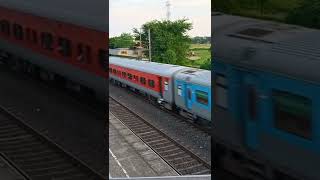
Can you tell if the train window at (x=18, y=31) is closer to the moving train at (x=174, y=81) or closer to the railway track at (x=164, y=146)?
the moving train at (x=174, y=81)

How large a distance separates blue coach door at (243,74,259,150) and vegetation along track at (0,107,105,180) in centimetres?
88

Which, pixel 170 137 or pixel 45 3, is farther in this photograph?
pixel 170 137

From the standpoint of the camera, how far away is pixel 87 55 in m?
2.30

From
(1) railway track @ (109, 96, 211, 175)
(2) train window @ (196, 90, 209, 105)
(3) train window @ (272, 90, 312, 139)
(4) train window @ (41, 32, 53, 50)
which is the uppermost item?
(4) train window @ (41, 32, 53, 50)

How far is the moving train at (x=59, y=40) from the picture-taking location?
2234mm

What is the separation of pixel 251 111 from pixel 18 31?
1475mm

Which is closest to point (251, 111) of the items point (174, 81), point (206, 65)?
point (206, 65)

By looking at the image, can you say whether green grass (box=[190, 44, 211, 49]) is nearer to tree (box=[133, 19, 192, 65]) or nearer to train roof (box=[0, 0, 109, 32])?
tree (box=[133, 19, 192, 65])

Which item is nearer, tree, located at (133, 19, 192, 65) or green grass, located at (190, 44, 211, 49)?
green grass, located at (190, 44, 211, 49)

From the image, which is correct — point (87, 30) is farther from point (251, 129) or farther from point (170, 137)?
point (170, 137)

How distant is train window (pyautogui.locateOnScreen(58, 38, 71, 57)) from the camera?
2.38 meters

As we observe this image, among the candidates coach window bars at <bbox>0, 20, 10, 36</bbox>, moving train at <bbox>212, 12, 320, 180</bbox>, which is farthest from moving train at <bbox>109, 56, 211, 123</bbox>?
coach window bars at <bbox>0, 20, 10, 36</bbox>

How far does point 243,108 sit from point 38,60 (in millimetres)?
1316

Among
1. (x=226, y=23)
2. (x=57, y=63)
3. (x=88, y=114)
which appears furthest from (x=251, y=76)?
(x=57, y=63)
